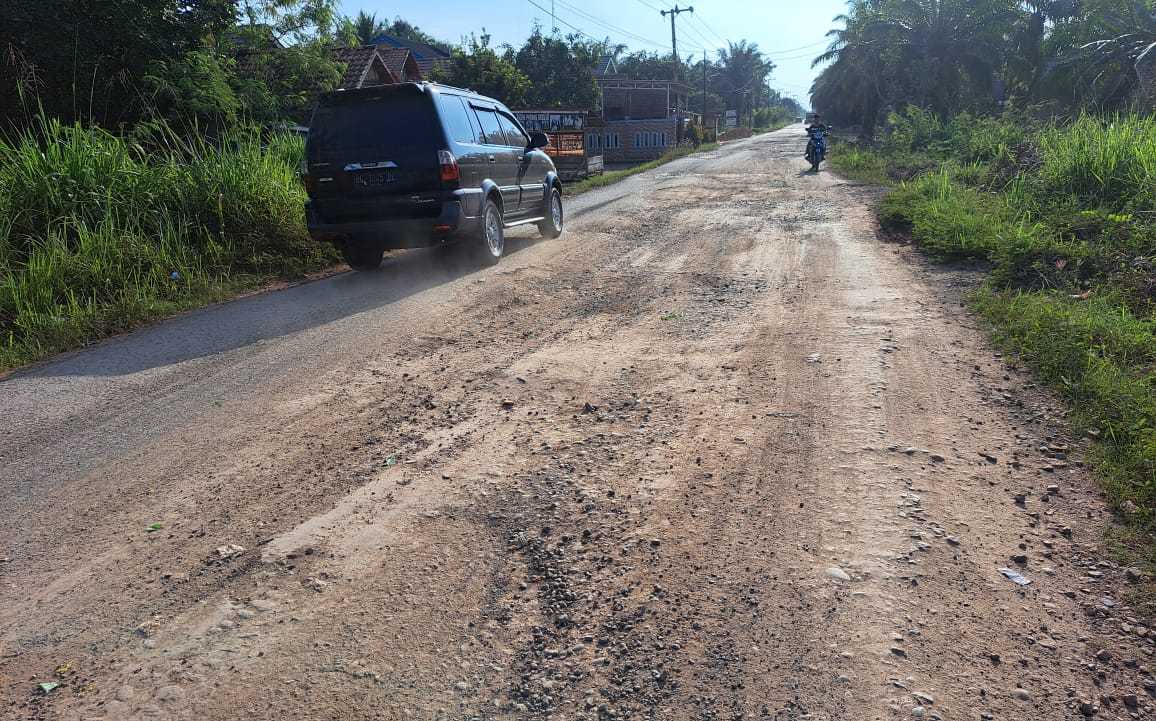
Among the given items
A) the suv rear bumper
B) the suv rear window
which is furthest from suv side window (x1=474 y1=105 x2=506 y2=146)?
the suv rear bumper

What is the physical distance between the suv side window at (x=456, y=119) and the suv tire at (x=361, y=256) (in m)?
1.66

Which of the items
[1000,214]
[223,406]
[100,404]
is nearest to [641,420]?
[223,406]

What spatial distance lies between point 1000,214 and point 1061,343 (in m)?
5.40

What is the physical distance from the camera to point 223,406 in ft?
15.5

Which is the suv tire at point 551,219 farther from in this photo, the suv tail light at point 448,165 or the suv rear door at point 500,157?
the suv tail light at point 448,165

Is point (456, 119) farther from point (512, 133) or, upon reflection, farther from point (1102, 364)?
point (1102, 364)

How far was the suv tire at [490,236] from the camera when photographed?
28.5 ft

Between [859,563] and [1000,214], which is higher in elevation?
[1000,214]

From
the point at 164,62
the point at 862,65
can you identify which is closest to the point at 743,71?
the point at 862,65

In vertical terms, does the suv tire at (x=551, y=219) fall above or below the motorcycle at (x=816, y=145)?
below

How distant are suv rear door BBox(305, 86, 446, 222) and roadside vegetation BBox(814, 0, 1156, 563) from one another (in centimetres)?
555

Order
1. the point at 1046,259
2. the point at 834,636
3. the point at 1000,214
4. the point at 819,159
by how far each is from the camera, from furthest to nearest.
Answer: the point at 819,159 < the point at 1000,214 < the point at 1046,259 < the point at 834,636

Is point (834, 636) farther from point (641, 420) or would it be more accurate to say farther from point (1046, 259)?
point (1046, 259)

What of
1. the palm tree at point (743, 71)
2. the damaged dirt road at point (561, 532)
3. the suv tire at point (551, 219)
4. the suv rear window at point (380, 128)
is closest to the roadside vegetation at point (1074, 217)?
the damaged dirt road at point (561, 532)
